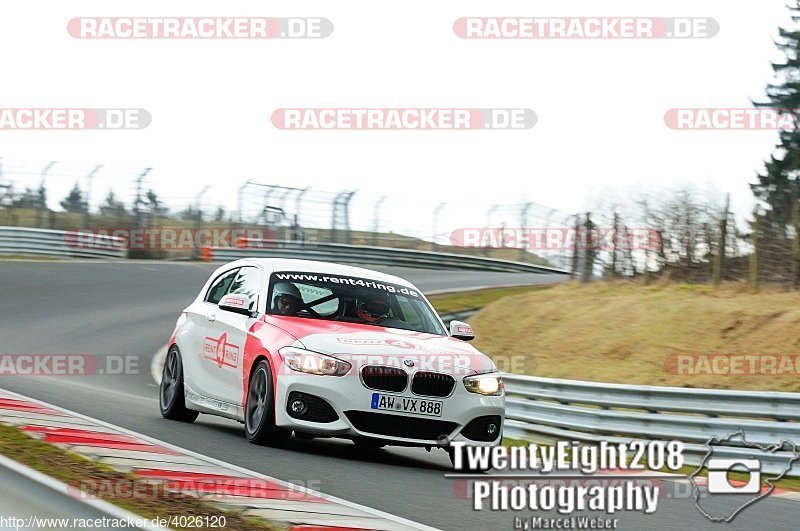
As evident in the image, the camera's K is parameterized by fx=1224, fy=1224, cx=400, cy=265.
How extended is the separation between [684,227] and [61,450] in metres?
14.2

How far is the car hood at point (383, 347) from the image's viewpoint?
8.93m

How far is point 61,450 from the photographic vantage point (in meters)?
7.62

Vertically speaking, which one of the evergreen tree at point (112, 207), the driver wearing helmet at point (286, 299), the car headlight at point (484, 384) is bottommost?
the car headlight at point (484, 384)

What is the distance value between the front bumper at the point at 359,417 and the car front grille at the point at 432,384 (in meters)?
0.04

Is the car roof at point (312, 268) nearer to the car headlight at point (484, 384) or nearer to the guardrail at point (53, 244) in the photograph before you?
the car headlight at point (484, 384)

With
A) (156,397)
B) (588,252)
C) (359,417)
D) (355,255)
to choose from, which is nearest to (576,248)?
(588,252)

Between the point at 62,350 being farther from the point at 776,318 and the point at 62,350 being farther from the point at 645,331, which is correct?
the point at 776,318

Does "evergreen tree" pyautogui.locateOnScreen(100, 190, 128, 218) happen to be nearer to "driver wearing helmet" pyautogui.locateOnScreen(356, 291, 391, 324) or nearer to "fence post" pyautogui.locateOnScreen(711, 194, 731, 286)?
"fence post" pyautogui.locateOnScreen(711, 194, 731, 286)

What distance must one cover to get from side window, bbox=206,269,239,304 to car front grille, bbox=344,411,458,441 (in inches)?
108

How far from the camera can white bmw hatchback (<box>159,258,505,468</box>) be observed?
349 inches

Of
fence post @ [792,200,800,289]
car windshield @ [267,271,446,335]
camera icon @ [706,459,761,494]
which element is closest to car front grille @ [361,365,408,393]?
car windshield @ [267,271,446,335]

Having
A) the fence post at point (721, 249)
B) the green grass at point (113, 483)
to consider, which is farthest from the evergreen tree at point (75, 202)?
the green grass at point (113, 483)

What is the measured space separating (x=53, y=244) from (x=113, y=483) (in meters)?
27.7

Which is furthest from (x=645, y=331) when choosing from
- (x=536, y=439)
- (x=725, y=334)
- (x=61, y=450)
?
(x=61, y=450)
